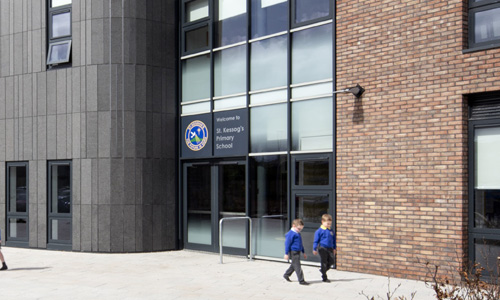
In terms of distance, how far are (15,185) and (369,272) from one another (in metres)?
10.9

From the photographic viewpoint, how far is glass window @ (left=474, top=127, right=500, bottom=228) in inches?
402

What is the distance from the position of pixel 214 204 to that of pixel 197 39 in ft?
14.6

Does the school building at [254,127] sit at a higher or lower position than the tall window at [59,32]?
lower

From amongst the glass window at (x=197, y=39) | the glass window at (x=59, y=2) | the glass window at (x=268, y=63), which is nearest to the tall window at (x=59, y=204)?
the glass window at (x=59, y=2)

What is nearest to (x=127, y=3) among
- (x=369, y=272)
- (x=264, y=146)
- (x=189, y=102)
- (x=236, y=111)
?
(x=189, y=102)

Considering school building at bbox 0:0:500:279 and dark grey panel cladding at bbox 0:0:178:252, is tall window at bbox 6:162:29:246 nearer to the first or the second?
school building at bbox 0:0:500:279

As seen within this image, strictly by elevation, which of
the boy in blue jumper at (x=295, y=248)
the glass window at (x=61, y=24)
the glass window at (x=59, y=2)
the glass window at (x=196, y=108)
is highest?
the glass window at (x=59, y=2)

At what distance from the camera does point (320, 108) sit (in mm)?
12867

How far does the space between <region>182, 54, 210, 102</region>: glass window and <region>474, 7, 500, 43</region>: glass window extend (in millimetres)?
7228

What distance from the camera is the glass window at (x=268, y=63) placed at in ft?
44.9

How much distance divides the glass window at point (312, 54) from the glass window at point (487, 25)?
10.2ft

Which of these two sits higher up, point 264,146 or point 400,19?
point 400,19

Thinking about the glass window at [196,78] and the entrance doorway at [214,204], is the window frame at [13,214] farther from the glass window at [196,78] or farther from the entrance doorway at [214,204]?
the glass window at [196,78]

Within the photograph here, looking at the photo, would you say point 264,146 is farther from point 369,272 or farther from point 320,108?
point 369,272
